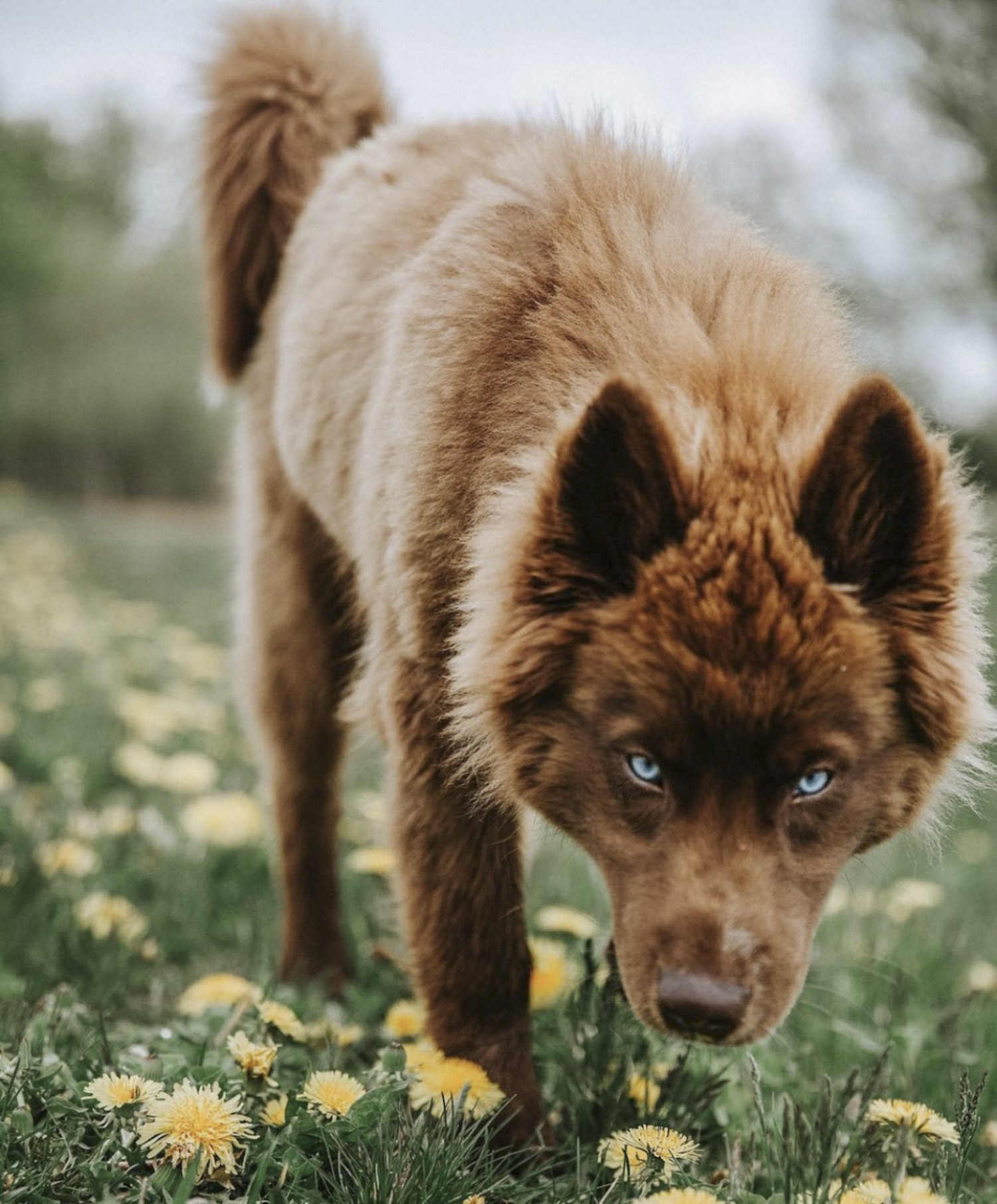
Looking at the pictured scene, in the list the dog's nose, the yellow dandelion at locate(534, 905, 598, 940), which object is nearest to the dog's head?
the dog's nose

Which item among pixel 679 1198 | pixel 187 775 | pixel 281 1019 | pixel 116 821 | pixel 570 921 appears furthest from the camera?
pixel 187 775

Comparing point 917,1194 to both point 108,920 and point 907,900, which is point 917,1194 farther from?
point 108,920

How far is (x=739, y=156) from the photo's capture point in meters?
17.4

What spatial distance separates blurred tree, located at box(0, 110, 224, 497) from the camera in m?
27.9

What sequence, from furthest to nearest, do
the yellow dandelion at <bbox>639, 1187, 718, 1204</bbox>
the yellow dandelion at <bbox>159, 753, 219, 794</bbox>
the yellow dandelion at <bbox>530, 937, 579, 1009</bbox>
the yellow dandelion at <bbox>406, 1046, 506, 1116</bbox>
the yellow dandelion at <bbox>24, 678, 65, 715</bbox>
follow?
the yellow dandelion at <bbox>24, 678, 65, 715</bbox>, the yellow dandelion at <bbox>159, 753, 219, 794</bbox>, the yellow dandelion at <bbox>530, 937, 579, 1009</bbox>, the yellow dandelion at <bbox>406, 1046, 506, 1116</bbox>, the yellow dandelion at <bbox>639, 1187, 718, 1204</bbox>

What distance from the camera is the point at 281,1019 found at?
109 inches

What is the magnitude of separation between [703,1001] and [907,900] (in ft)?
7.73

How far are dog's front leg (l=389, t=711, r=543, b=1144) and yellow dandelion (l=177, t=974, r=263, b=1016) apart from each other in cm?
52

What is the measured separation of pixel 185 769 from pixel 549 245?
109 inches

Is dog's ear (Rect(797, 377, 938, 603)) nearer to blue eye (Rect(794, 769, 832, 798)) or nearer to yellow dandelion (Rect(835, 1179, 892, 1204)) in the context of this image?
blue eye (Rect(794, 769, 832, 798))

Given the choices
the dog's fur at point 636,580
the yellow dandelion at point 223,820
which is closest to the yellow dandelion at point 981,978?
the dog's fur at point 636,580

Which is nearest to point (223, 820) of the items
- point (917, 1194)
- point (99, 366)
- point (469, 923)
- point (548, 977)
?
point (548, 977)

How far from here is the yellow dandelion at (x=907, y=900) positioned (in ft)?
14.3

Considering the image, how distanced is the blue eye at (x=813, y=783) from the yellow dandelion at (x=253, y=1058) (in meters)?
1.22
